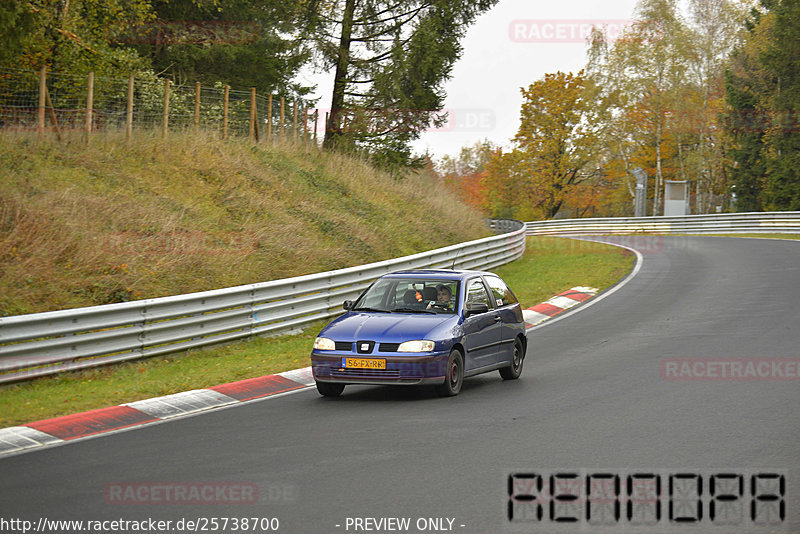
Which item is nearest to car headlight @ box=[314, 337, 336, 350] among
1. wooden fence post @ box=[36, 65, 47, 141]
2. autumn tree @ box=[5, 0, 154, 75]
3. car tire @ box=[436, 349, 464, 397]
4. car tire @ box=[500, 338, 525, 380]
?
car tire @ box=[436, 349, 464, 397]

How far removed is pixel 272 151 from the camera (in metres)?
30.1

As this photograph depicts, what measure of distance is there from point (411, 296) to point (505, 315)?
1.51 meters

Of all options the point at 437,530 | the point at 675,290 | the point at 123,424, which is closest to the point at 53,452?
the point at 123,424

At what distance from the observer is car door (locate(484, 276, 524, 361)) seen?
1273cm

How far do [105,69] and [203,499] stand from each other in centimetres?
2082

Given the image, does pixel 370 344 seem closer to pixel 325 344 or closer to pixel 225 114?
pixel 325 344

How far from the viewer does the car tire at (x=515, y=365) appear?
1281 cm

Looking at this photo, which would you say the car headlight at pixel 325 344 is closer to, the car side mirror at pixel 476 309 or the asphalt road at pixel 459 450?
the asphalt road at pixel 459 450

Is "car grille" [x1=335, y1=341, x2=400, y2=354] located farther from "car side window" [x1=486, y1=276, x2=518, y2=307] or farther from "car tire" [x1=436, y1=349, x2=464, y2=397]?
"car side window" [x1=486, y1=276, x2=518, y2=307]

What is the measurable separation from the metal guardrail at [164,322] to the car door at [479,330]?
459 cm

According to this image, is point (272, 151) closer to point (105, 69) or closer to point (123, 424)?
point (105, 69)

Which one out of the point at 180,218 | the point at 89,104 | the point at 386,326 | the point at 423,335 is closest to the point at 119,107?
the point at 89,104

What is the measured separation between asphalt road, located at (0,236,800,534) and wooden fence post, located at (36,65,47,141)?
1286 centimetres
